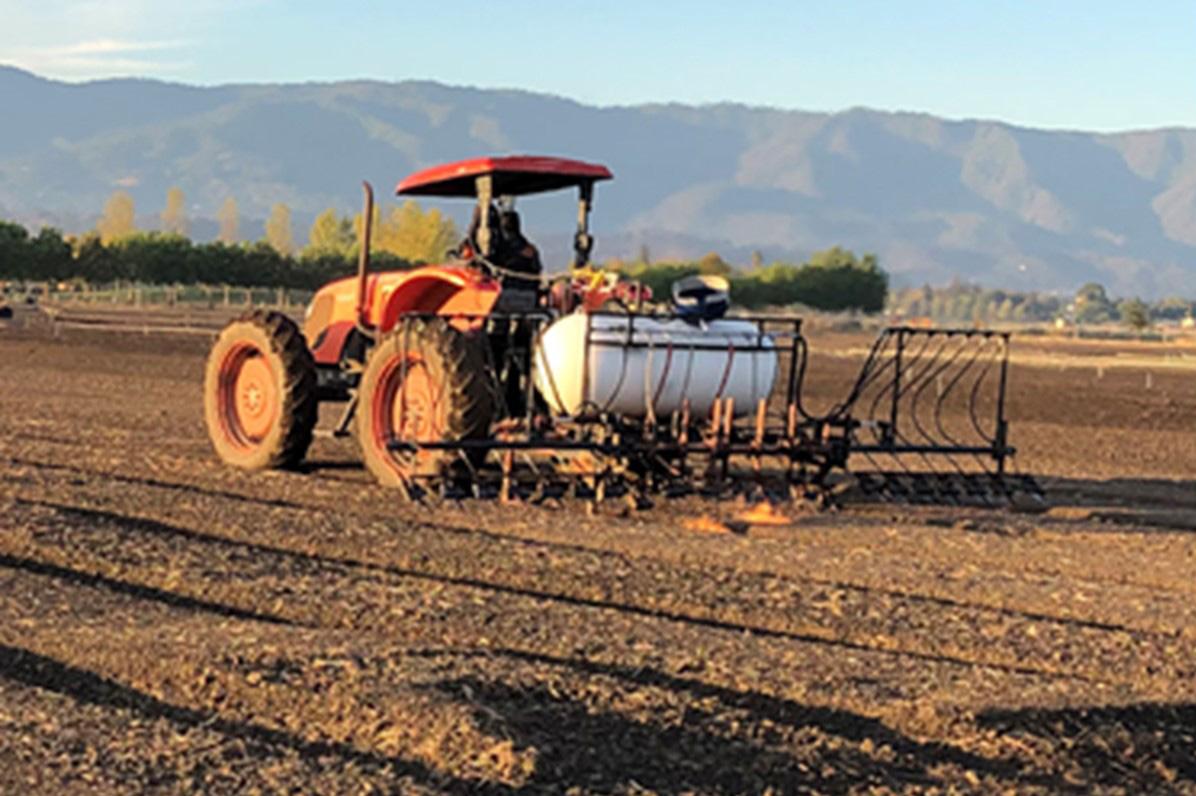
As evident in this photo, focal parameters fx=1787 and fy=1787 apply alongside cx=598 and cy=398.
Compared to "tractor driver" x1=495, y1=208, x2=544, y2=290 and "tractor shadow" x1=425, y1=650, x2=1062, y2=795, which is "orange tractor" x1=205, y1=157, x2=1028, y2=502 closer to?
"tractor driver" x1=495, y1=208, x2=544, y2=290

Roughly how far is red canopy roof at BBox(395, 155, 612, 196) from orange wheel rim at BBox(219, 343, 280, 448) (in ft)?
6.11

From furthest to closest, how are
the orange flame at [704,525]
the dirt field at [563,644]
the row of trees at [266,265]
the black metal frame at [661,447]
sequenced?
the row of trees at [266,265], the black metal frame at [661,447], the orange flame at [704,525], the dirt field at [563,644]

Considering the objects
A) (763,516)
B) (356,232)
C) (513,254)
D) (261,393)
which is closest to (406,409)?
(513,254)

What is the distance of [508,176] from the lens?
12.5 metres

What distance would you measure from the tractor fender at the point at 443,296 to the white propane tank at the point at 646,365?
0.71 metres

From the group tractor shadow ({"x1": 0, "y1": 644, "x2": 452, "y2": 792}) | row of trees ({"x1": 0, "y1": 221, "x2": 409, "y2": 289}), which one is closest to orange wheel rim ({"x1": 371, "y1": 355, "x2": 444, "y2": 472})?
tractor shadow ({"x1": 0, "y1": 644, "x2": 452, "y2": 792})

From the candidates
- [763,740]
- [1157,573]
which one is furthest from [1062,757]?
[1157,573]

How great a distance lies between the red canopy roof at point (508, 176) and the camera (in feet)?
40.5

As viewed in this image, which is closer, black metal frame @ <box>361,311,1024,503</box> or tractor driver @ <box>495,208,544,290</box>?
black metal frame @ <box>361,311,1024,503</box>

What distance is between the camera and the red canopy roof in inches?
486

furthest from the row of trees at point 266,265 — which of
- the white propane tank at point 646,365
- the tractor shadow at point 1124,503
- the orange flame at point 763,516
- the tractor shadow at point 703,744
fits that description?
the tractor shadow at point 703,744

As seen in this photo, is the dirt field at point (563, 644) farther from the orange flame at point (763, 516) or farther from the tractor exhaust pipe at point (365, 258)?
the tractor exhaust pipe at point (365, 258)

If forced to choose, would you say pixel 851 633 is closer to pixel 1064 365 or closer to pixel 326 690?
pixel 326 690

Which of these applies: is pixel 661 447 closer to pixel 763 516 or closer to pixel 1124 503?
pixel 763 516
